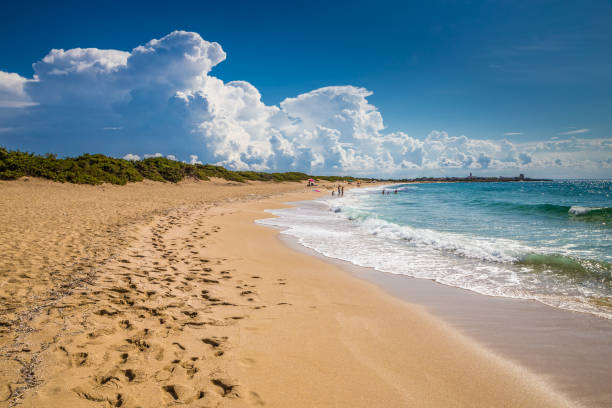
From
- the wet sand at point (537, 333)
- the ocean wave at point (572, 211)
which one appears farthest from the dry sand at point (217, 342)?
the ocean wave at point (572, 211)

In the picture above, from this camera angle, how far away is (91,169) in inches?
1014

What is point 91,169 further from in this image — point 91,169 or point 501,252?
point 501,252

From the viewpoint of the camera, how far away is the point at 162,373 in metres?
2.60

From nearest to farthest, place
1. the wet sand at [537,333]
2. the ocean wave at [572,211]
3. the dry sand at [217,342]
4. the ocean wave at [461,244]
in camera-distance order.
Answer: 1. the dry sand at [217,342]
2. the wet sand at [537,333]
3. the ocean wave at [461,244]
4. the ocean wave at [572,211]

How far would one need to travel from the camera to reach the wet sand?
295 cm

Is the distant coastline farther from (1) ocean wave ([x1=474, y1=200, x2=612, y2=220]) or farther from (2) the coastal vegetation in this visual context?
(1) ocean wave ([x1=474, y1=200, x2=612, y2=220])

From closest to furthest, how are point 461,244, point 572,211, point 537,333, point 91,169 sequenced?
point 537,333 < point 461,244 < point 572,211 < point 91,169

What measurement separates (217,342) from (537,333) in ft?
14.8

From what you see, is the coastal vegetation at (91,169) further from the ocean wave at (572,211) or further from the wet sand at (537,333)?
the ocean wave at (572,211)

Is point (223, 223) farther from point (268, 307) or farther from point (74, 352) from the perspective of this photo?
point (74, 352)

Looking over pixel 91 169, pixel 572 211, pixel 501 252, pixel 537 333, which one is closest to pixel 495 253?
pixel 501 252

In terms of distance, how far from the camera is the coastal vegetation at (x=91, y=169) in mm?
21000

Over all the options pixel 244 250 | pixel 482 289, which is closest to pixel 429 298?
pixel 482 289

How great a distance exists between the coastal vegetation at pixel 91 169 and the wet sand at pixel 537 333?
28420mm
